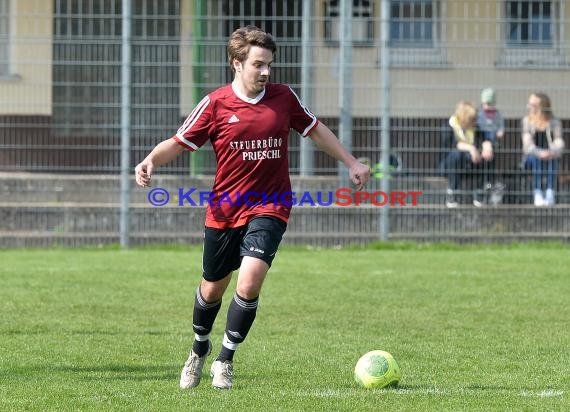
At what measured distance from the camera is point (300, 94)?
57.3ft

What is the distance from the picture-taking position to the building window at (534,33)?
56.3 feet

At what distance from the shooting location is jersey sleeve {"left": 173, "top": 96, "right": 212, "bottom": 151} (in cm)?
772

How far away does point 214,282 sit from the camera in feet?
25.2

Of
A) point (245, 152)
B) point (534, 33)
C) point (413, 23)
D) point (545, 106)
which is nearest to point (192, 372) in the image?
point (245, 152)

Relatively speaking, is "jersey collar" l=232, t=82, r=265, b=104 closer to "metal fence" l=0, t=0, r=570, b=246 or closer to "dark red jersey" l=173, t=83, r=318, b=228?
"dark red jersey" l=173, t=83, r=318, b=228

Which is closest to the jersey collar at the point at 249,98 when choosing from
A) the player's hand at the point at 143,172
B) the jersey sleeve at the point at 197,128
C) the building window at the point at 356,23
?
the jersey sleeve at the point at 197,128

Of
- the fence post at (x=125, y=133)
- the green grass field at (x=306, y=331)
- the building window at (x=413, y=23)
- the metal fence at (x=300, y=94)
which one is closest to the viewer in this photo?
the green grass field at (x=306, y=331)

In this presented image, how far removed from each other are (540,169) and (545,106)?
869mm

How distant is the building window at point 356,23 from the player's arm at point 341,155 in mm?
9837

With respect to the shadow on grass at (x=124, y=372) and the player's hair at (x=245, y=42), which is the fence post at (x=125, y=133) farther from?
the player's hair at (x=245, y=42)

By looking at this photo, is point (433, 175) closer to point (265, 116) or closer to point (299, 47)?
point (299, 47)

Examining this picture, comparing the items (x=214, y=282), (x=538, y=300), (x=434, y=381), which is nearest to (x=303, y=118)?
(x=214, y=282)

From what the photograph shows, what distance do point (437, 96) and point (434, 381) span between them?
1041 cm

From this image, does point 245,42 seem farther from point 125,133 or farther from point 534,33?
point 534,33
